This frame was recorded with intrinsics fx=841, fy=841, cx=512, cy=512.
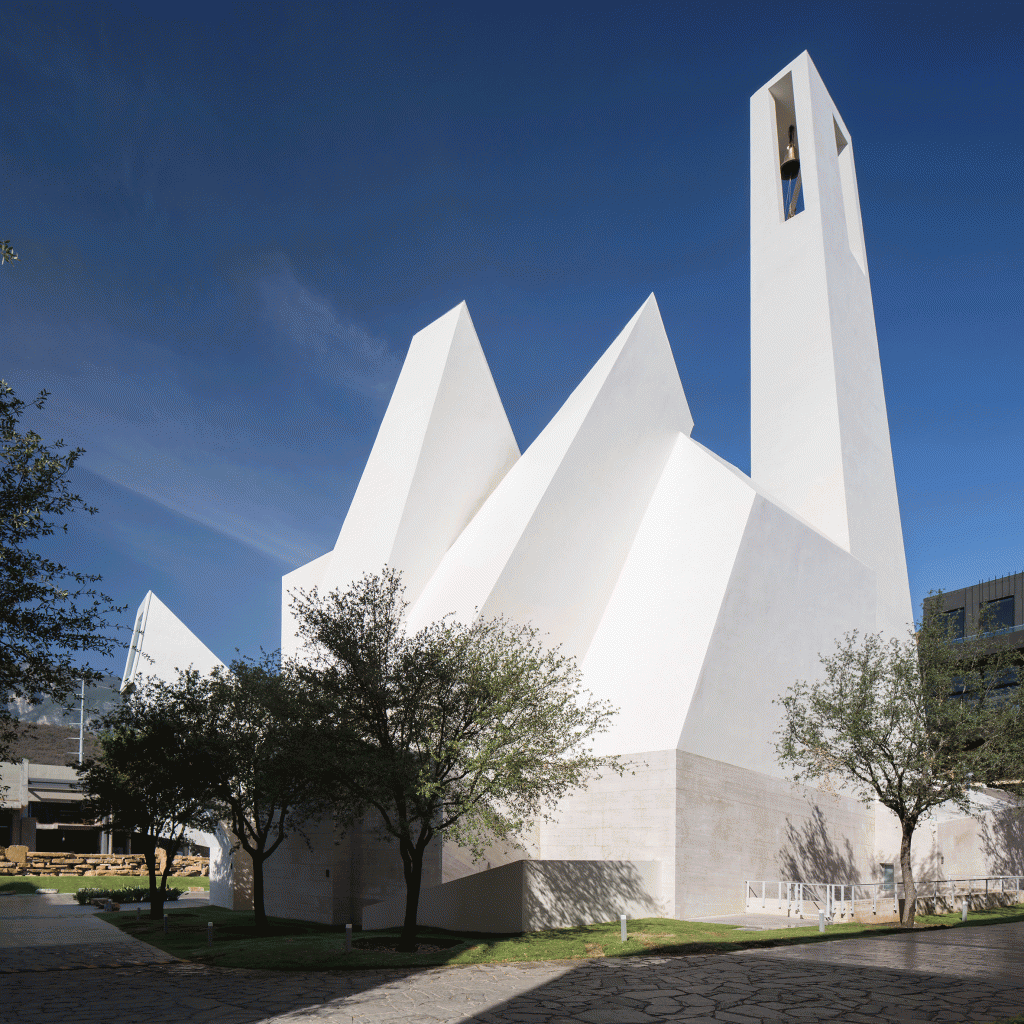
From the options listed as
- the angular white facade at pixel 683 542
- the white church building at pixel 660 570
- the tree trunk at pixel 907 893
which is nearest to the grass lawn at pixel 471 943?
the tree trunk at pixel 907 893

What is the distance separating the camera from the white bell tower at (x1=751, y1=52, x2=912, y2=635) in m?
31.8

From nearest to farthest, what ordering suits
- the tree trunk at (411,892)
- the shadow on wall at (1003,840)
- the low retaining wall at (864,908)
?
the tree trunk at (411,892), the low retaining wall at (864,908), the shadow on wall at (1003,840)

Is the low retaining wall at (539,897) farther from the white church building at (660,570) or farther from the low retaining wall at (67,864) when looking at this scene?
the low retaining wall at (67,864)

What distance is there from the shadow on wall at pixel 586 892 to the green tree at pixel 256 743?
16.9 ft

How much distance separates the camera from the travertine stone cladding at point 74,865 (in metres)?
40.6

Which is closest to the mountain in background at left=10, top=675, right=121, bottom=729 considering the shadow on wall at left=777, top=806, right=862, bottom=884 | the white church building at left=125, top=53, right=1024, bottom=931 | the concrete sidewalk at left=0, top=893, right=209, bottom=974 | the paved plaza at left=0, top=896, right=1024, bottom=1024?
the white church building at left=125, top=53, right=1024, bottom=931

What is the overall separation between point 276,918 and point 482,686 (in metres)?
13.3

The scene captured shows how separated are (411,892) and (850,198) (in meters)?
37.2

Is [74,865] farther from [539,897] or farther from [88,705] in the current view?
[539,897]

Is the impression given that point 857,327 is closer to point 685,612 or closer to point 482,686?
point 685,612

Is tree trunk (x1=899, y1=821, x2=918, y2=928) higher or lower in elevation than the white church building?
lower

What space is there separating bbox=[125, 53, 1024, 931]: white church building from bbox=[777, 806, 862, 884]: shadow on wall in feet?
0.23

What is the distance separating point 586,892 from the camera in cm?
1820

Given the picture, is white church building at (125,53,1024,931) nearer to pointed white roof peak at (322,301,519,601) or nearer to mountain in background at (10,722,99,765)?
pointed white roof peak at (322,301,519,601)
